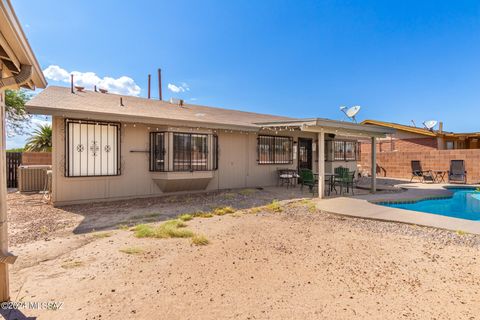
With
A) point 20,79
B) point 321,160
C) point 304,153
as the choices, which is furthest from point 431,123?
point 20,79

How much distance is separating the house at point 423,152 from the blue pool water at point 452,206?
424cm

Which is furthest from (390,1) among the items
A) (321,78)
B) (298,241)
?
(298,241)

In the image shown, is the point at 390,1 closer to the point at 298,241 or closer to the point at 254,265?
the point at 298,241

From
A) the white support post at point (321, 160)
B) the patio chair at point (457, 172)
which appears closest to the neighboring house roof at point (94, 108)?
the white support post at point (321, 160)

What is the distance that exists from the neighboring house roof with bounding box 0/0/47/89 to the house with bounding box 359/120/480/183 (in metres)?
12.7

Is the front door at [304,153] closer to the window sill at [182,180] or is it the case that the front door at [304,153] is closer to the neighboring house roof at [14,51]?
the window sill at [182,180]

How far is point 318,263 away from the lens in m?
3.84

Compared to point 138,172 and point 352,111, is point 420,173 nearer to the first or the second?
point 352,111

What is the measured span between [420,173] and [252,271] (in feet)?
52.8

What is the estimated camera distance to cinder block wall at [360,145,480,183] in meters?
15.0

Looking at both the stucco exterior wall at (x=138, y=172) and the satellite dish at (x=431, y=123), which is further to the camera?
the satellite dish at (x=431, y=123)

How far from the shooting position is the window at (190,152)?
9188mm

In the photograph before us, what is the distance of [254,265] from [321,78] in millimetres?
24343

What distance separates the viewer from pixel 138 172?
8.94 metres
